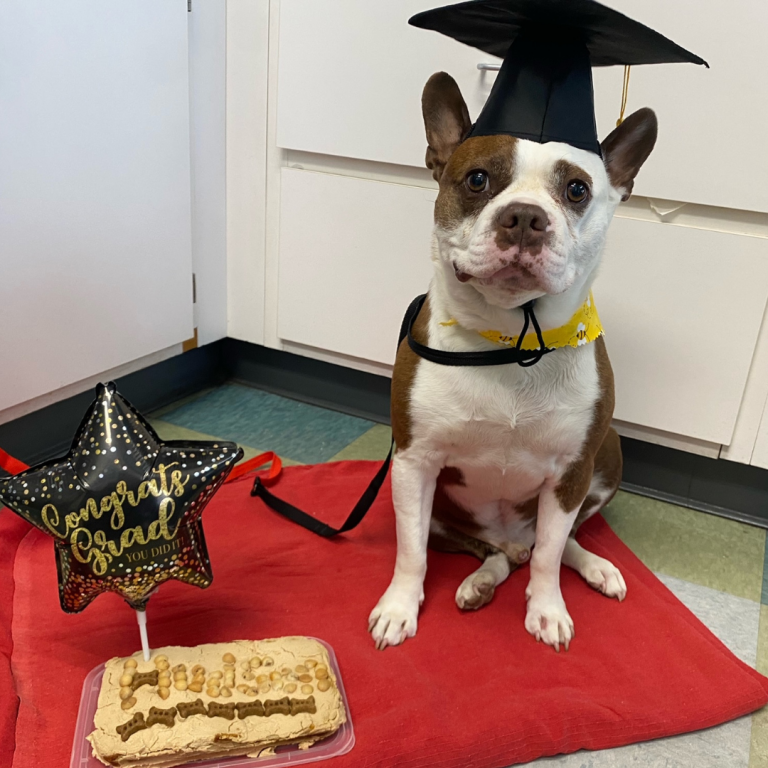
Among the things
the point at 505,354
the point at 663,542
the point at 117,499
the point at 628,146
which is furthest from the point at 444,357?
the point at 663,542

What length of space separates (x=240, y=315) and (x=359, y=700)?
58.0 inches

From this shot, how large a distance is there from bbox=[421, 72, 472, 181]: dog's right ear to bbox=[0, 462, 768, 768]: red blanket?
0.86 metres

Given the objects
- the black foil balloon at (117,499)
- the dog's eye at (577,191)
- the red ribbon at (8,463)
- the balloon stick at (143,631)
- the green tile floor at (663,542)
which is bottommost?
the green tile floor at (663,542)

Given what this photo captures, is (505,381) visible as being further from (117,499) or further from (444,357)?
(117,499)

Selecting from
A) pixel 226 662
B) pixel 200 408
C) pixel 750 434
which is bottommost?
pixel 200 408

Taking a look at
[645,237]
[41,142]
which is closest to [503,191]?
[645,237]

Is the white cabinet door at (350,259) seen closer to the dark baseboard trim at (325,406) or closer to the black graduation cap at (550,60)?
the dark baseboard trim at (325,406)

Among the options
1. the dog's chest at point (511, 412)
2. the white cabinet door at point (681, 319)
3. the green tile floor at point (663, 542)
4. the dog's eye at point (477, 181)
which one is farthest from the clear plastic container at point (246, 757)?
the white cabinet door at point (681, 319)

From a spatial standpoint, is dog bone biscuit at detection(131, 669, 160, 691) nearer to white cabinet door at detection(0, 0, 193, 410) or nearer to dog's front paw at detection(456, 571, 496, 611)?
dog's front paw at detection(456, 571, 496, 611)

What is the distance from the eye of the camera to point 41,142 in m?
A: 1.75

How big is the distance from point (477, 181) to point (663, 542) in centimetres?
115

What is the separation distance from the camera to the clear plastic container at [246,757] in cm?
114

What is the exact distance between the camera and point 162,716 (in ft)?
3.74

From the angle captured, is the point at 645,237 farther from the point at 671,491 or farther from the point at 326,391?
the point at 326,391
